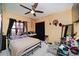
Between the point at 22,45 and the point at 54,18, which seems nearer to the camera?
the point at 22,45

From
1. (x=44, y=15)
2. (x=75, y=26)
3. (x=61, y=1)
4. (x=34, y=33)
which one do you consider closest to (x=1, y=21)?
(x=34, y=33)

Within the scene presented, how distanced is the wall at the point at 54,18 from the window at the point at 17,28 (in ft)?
0.91

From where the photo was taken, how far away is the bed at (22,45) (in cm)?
178

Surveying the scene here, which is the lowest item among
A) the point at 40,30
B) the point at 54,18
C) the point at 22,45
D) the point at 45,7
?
the point at 22,45

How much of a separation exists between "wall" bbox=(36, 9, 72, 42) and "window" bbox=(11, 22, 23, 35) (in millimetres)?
278

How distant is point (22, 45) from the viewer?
1.80m

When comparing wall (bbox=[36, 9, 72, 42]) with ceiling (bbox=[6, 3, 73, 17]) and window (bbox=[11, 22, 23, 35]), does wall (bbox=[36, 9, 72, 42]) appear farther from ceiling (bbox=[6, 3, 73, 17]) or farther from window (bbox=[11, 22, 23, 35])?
window (bbox=[11, 22, 23, 35])

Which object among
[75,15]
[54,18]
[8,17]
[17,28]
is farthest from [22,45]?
[75,15]

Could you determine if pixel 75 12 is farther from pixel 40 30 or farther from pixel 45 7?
pixel 40 30

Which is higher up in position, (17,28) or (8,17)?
(8,17)

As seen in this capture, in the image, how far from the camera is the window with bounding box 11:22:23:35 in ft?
6.02

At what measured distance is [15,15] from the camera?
1.84 metres

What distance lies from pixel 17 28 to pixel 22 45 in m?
0.26

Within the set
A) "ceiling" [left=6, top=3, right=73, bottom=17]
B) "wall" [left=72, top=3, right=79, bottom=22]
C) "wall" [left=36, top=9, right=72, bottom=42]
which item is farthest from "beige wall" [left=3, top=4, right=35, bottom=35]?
"wall" [left=72, top=3, right=79, bottom=22]
